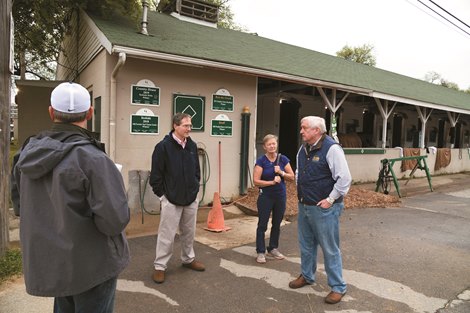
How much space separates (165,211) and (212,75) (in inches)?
190

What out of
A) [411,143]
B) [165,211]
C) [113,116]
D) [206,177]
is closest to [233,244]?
[165,211]

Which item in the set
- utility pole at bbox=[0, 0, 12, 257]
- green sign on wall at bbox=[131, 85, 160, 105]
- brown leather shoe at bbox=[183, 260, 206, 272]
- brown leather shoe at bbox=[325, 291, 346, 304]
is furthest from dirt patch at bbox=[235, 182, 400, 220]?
utility pole at bbox=[0, 0, 12, 257]

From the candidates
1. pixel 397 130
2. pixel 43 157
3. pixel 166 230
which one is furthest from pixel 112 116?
pixel 397 130

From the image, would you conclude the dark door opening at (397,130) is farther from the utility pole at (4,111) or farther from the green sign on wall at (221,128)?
the utility pole at (4,111)

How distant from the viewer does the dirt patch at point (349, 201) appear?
25.0 feet

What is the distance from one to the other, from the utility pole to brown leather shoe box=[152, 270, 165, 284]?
1925mm

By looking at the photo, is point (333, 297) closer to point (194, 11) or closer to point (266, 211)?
point (266, 211)

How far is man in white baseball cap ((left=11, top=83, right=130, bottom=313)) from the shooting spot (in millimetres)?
1836

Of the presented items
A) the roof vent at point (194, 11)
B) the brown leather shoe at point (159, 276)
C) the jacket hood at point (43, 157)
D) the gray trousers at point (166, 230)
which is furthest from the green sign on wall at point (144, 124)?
the roof vent at point (194, 11)

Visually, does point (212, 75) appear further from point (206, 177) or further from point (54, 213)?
point (54, 213)

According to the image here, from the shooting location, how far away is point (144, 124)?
7297 millimetres

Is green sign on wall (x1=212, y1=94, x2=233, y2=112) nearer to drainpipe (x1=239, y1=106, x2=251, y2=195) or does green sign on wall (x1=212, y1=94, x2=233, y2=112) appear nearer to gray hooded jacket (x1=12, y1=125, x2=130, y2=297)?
drainpipe (x1=239, y1=106, x2=251, y2=195)

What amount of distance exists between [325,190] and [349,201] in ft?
17.9

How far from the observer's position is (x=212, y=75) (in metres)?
8.14
